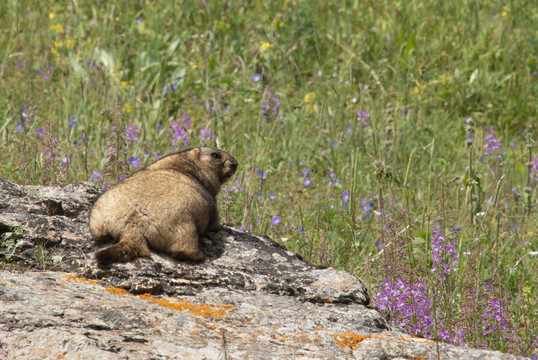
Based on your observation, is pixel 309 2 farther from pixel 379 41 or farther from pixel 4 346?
pixel 4 346

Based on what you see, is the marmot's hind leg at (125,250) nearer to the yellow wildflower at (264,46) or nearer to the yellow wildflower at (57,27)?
the yellow wildflower at (264,46)

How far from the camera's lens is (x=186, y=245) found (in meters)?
3.53

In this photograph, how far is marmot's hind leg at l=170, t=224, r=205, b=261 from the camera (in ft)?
11.5

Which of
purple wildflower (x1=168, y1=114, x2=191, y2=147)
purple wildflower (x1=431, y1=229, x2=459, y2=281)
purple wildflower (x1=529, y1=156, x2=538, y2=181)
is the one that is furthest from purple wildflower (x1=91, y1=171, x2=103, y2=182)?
purple wildflower (x1=529, y1=156, x2=538, y2=181)

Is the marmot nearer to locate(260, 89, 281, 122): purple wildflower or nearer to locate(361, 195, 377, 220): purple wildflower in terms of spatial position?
locate(361, 195, 377, 220): purple wildflower

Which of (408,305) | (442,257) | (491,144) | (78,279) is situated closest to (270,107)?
(491,144)

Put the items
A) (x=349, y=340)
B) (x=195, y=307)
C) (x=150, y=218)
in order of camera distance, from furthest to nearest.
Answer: (x=150, y=218)
(x=195, y=307)
(x=349, y=340)

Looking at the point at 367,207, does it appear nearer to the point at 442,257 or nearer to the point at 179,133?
the point at 442,257

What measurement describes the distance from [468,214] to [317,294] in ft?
10.1

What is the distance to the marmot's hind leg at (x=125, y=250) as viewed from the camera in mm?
3268

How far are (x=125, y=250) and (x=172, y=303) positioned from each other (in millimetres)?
502

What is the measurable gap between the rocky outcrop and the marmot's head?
780 mm

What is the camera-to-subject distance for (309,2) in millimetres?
10164

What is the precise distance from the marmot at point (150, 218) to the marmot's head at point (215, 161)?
0.79m
